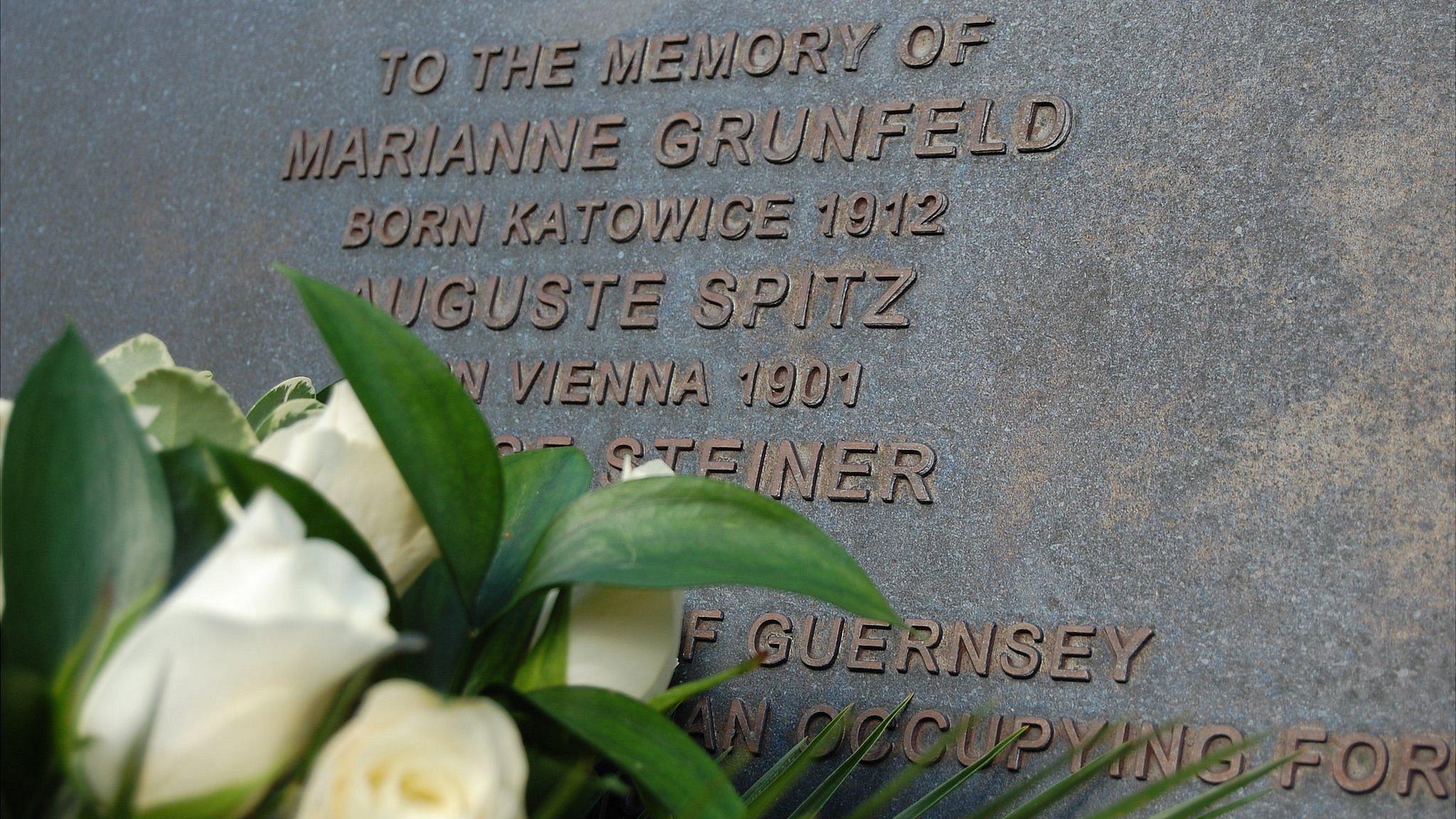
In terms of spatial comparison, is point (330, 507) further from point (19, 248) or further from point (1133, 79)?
point (19, 248)

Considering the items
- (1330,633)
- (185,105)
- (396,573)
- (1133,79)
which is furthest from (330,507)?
(185,105)

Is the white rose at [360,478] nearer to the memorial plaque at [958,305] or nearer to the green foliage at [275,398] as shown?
the green foliage at [275,398]

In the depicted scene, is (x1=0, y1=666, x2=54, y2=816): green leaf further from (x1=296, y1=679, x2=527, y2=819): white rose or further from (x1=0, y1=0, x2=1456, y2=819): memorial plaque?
(x1=0, y1=0, x2=1456, y2=819): memorial plaque

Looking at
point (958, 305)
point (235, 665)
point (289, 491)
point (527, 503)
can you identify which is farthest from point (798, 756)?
point (235, 665)

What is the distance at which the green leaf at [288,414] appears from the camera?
3.44 ft

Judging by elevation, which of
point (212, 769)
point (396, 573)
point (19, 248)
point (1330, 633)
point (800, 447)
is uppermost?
point (19, 248)

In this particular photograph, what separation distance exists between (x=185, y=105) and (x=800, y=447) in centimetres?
136

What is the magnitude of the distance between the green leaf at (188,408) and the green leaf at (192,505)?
0.13m

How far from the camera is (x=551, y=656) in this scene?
814mm

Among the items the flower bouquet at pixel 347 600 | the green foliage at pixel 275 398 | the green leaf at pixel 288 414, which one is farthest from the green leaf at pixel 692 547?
the green foliage at pixel 275 398

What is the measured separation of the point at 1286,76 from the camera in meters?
1.82

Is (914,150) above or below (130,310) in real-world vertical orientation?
above

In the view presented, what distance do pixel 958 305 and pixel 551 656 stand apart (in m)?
1.18

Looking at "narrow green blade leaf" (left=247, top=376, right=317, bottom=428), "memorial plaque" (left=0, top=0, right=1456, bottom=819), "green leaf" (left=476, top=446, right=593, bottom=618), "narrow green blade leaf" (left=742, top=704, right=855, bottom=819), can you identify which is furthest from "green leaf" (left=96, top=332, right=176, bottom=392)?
"memorial plaque" (left=0, top=0, right=1456, bottom=819)
